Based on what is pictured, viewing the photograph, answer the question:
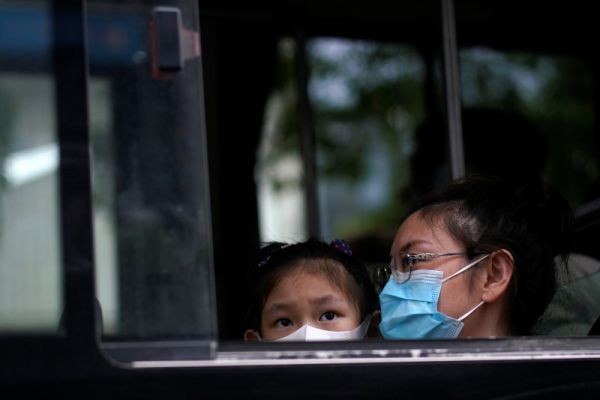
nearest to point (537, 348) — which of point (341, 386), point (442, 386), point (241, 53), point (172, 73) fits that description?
point (442, 386)

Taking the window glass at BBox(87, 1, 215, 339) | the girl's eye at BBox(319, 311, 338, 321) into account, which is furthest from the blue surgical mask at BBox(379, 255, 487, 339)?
the window glass at BBox(87, 1, 215, 339)

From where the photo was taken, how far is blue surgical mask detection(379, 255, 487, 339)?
2.22 meters

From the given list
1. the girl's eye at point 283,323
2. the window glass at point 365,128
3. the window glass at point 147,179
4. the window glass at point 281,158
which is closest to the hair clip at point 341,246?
the girl's eye at point 283,323

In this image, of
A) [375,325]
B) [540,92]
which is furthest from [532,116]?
[375,325]

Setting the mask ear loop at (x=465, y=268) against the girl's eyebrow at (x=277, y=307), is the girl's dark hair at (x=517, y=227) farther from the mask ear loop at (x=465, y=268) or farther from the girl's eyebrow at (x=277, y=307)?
the girl's eyebrow at (x=277, y=307)

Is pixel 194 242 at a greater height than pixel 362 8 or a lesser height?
lesser

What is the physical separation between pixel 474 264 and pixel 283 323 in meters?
0.48

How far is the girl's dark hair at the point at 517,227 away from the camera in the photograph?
234 centimetres

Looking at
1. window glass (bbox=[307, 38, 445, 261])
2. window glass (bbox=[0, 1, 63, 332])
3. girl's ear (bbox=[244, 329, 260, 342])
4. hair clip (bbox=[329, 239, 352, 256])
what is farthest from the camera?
window glass (bbox=[307, 38, 445, 261])

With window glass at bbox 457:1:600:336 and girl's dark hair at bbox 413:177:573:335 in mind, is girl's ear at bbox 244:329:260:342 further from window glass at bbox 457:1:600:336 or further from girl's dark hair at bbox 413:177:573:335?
window glass at bbox 457:1:600:336

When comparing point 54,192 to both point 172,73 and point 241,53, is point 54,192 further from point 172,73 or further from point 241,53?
point 241,53

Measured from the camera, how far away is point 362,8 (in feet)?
13.1

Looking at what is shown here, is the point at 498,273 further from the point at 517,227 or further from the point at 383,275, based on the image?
the point at 383,275

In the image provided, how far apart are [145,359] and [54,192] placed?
0.28 metres
